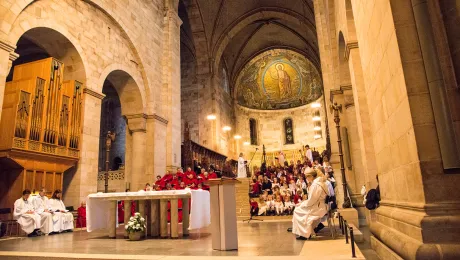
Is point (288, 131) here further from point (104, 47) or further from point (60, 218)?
point (60, 218)

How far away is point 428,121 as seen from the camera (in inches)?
120

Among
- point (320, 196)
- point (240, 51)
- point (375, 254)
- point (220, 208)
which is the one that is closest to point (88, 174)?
point (220, 208)

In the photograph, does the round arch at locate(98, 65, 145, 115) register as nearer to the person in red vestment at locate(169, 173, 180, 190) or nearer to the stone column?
the person in red vestment at locate(169, 173, 180, 190)

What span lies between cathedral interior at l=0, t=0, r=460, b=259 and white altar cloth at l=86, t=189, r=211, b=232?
238 cm

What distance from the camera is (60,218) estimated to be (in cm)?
826

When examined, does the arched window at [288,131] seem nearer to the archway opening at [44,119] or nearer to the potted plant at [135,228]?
the archway opening at [44,119]

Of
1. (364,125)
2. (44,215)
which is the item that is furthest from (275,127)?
(44,215)

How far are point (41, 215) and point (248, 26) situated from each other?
22658 mm

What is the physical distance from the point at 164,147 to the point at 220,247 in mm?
10165

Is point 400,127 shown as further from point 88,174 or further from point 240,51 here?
point 240,51

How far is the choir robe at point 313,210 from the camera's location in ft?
17.7

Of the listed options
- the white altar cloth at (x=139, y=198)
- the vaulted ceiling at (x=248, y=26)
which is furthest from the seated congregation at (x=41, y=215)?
the vaulted ceiling at (x=248, y=26)

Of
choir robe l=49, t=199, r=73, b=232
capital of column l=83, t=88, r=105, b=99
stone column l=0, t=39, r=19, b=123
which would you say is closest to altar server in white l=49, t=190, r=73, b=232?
choir robe l=49, t=199, r=73, b=232

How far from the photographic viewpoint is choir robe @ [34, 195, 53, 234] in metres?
7.75
